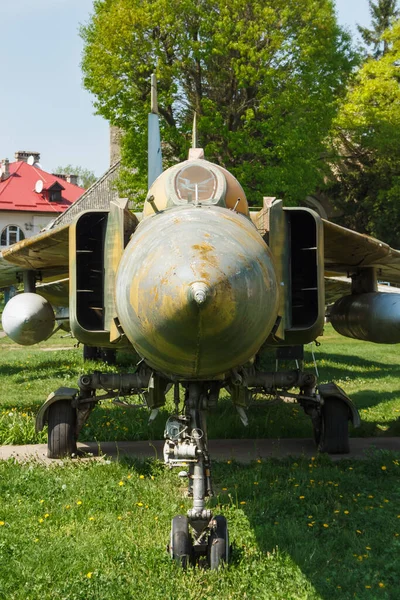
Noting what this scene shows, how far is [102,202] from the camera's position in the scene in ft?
136

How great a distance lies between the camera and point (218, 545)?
466cm

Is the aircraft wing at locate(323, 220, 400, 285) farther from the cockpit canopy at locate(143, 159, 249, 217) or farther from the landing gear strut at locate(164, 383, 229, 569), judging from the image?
the landing gear strut at locate(164, 383, 229, 569)

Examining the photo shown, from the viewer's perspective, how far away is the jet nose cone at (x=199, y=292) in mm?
3611

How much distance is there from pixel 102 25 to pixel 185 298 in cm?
2152

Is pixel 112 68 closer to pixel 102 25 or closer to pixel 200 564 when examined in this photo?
pixel 102 25

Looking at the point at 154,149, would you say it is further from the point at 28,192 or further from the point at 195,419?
the point at 28,192

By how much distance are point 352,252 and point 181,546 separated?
453 centimetres

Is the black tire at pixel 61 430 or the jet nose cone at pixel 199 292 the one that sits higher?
the jet nose cone at pixel 199 292

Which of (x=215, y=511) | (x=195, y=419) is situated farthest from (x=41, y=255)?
(x=195, y=419)

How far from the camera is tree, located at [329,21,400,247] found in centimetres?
2897

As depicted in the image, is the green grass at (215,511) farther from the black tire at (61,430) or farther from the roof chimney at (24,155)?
the roof chimney at (24,155)

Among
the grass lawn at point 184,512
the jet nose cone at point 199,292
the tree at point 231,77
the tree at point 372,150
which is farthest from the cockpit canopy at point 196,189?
the tree at point 372,150

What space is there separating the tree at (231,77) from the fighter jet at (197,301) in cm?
1291

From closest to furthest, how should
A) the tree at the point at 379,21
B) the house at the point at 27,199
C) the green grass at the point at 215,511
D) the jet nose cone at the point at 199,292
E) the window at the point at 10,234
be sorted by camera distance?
the jet nose cone at the point at 199,292 → the green grass at the point at 215,511 → the tree at the point at 379,21 → the window at the point at 10,234 → the house at the point at 27,199
